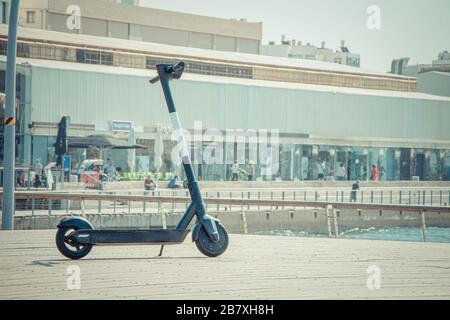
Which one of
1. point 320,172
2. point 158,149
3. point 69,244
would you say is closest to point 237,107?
point 320,172

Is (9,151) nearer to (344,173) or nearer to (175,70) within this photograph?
(175,70)

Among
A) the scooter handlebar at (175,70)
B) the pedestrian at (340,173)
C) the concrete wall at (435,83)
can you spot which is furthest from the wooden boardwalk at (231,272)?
the concrete wall at (435,83)

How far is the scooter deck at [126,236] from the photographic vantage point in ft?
39.2

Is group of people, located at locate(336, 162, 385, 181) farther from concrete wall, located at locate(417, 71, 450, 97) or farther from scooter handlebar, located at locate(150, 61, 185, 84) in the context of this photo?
scooter handlebar, located at locate(150, 61, 185, 84)

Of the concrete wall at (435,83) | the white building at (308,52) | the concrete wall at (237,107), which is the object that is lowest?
the concrete wall at (237,107)

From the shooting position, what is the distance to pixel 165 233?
1230 cm

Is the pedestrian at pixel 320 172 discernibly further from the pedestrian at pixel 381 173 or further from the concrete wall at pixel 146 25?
the concrete wall at pixel 146 25

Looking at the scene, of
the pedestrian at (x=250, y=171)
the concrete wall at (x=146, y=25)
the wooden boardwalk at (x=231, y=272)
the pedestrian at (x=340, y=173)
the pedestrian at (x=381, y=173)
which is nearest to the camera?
the wooden boardwalk at (x=231, y=272)

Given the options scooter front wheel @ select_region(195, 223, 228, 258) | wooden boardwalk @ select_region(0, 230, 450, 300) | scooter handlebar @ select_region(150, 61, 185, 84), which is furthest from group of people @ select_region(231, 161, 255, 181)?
scooter handlebar @ select_region(150, 61, 185, 84)

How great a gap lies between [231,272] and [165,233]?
1.45 meters

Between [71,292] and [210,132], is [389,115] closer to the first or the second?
[210,132]

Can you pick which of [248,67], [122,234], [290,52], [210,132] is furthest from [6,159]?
[290,52]

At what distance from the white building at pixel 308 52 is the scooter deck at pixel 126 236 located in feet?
355
